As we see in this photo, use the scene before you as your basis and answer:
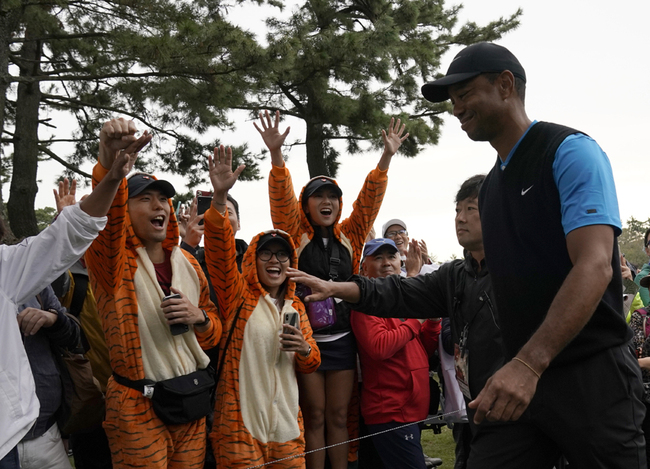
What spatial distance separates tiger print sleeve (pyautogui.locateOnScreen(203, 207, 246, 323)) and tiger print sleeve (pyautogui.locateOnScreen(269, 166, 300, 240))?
23.9 inches

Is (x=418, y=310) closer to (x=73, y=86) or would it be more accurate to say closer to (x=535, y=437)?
(x=535, y=437)

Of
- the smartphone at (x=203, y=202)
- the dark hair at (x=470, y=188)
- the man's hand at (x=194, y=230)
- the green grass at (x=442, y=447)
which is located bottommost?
the green grass at (x=442, y=447)

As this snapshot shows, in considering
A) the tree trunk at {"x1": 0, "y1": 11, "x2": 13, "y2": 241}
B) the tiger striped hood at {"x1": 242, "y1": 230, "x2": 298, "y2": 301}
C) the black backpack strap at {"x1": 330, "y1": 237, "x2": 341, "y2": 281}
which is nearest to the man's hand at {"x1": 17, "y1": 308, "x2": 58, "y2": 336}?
the tiger striped hood at {"x1": 242, "y1": 230, "x2": 298, "y2": 301}

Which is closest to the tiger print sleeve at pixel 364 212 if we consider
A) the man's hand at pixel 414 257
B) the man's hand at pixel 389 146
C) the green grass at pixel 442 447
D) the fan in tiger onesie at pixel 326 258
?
the fan in tiger onesie at pixel 326 258

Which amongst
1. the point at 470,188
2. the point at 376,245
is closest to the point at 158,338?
the point at 470,188

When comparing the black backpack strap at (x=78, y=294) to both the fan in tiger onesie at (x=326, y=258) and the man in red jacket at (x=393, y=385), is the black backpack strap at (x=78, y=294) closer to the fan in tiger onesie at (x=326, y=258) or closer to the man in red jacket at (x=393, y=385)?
the fan in tiger onesie at (x=326, y=258)

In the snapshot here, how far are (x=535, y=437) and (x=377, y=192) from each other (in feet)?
8.67

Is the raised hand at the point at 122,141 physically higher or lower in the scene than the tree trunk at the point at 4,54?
lower

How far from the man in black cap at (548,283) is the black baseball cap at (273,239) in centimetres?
182

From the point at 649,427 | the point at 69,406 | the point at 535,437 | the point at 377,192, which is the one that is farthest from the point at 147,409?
the point at 649,427

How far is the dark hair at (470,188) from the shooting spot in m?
3.45

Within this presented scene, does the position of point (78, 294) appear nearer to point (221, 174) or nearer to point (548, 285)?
point (221, 174)

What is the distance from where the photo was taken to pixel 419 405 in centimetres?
441

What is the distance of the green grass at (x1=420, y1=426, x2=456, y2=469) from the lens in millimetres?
6252
